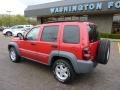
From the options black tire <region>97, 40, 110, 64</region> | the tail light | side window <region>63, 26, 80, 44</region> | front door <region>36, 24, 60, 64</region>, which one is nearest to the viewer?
the tail light

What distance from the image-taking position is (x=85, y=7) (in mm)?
20391

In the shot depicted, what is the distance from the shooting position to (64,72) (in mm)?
5258

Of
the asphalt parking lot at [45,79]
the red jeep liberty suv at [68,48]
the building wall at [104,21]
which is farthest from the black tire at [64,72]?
the building wall at [104,21]

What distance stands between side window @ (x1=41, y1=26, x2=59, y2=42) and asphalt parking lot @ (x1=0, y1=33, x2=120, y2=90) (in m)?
1.29

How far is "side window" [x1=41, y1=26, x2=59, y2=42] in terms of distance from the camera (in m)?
5.48

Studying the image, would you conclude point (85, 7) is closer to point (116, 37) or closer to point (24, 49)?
point (116, 37)

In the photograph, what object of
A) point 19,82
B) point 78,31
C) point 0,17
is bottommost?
point 19,82

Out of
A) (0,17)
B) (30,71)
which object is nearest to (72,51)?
(30,71)

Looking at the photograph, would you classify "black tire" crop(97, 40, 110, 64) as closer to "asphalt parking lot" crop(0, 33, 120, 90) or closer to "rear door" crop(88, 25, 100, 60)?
"rear door" crop(88, 25, 100, 60)

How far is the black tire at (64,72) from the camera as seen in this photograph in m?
5.04

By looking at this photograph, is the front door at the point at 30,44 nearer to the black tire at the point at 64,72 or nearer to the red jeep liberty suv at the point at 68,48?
the red jeep liberty suv at the point at 68,48

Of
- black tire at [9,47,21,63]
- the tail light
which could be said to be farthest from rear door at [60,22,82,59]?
black tire at [9,47,21,63]

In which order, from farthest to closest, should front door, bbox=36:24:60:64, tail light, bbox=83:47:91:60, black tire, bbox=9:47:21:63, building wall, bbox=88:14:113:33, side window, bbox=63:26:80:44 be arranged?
building wall, bbox=88:14:113:33, black tire, bbox=9:47:21:63, front door, bbox=36:24:60:64, side window, bbox=63:26:80:44, tail light, bbox=83:47:91:60

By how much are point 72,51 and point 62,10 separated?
1838cm
